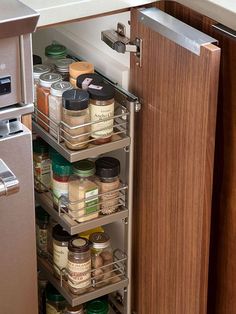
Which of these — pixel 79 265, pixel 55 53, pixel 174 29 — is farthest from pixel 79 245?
pixel 174 29

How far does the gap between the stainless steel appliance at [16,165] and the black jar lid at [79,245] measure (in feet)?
0.49

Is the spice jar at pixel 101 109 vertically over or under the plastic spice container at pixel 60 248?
over

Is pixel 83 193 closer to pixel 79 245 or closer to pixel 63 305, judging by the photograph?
pixel 79 245

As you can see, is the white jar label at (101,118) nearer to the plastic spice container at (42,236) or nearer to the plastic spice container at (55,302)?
the plastic spice container at (42,236)

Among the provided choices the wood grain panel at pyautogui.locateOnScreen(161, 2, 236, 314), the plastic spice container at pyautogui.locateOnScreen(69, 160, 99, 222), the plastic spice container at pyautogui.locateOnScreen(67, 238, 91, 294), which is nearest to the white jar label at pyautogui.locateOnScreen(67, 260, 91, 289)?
the plastic spice container at pyautogui.locateOnScreen(67, 238, 91, 294)

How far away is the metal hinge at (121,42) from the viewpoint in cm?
158

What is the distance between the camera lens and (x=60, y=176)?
1.68 m

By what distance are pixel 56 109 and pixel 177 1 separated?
1.06ft

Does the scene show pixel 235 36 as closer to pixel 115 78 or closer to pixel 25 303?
pixel 115 78

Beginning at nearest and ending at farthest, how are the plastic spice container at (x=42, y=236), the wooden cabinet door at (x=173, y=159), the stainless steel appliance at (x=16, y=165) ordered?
the stainless steel appliance at (x=16, y=165), the wooden cabinet door at (x=173, y=159), the plastic spice container at (x=42, y=236)

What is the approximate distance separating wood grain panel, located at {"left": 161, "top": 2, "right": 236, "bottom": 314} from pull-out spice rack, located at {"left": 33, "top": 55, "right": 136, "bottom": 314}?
194 millimetres

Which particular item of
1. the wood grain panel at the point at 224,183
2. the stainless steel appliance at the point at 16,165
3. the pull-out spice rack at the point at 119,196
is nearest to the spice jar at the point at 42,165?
the pull-out spice rack at the point at 119,196

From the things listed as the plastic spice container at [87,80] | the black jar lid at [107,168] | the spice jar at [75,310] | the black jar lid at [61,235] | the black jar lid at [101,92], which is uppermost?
the plastic spice container at [87,80]

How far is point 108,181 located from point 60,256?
21 centimetres
